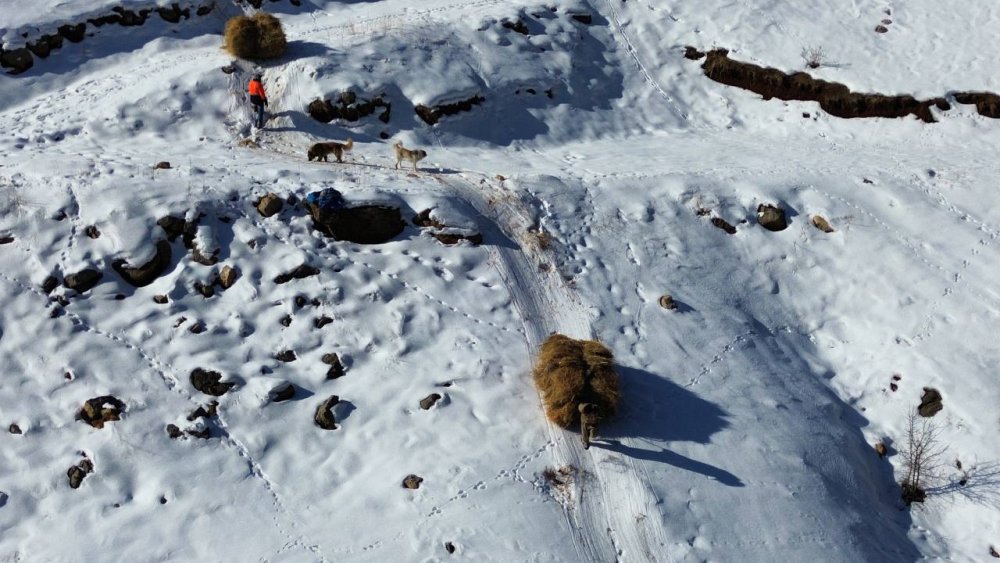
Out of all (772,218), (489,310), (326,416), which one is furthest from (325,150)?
(772,218)

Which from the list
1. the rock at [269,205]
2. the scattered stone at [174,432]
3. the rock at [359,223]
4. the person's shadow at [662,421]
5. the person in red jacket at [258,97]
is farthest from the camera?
the person in red jacket at [258,97]

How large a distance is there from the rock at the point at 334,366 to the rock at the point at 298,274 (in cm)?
168

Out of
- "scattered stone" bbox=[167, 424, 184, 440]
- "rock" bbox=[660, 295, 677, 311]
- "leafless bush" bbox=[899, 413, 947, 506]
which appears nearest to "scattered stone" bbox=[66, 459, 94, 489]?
"scattered stone" bbox=[167, 424, 184, 440]

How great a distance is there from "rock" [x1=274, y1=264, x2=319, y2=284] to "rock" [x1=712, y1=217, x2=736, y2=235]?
7667mm

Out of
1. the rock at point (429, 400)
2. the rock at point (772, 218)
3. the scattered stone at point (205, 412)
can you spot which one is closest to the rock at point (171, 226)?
the scattered stone at point (205, 412)

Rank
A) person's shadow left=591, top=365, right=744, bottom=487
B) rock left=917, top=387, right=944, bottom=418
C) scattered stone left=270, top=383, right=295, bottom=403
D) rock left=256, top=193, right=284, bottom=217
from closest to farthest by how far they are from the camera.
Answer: person's shadow left=591, top=365, right=744, bottom=487 < scattered stone left=270, top=383, right=295, bottom=403 < rock left=917, top=387, right=944, bottom=418 < rock left=256, top=193, right=284, bottom=217

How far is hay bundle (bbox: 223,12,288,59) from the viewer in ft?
61.2

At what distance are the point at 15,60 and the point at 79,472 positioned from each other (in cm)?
1286

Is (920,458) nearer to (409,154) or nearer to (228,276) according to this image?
(409,154)

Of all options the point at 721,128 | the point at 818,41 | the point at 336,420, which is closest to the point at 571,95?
the point at 721,128

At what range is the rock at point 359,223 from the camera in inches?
547

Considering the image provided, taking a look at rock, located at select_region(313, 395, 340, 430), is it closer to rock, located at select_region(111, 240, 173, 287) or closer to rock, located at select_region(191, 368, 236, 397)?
rock, located at select_region(191, 368, 236, 397)

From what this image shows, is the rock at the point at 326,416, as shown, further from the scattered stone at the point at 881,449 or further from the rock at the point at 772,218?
the rock at the point at 772,218

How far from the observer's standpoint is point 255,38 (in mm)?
18703
